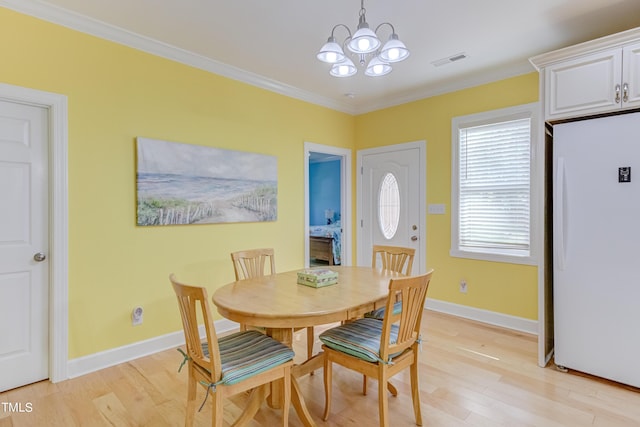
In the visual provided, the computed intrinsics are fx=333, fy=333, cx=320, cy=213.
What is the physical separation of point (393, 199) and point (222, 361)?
10.4ft

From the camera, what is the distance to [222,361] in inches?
64.3

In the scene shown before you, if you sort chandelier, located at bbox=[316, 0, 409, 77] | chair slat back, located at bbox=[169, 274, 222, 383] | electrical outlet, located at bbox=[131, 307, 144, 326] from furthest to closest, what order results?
electrical outlet, located at bbox=[131, 307, 144, 326] < chandelier, located at bbox=[316, 0, 409, 77] < chair slat back, located at bbox=[169, 274, 222, 383]

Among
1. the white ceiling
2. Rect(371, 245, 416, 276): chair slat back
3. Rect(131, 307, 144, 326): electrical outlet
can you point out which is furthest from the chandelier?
Rect(131, 307, 144, 326): electrical outlet

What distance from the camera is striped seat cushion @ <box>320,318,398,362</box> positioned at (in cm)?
Result: 174

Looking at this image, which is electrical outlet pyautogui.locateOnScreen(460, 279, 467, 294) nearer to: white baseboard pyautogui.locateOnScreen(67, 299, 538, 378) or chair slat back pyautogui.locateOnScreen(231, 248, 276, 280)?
white baseboard pyautogui.locateOnScreen(67, 299, 538, 378)

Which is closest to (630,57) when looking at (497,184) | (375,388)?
(497,184)

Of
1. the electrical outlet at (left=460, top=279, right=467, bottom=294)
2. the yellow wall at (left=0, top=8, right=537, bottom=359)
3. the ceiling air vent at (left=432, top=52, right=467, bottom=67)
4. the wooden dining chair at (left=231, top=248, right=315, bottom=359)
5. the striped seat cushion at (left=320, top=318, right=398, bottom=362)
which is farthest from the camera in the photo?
the electrical outlet at (left=460, top=279, right=467, bottom=294)

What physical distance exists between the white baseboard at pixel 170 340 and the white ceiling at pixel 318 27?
96.4 inches

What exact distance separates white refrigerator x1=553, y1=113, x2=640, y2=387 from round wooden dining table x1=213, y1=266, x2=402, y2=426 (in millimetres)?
1395

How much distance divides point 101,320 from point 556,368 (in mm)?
3520

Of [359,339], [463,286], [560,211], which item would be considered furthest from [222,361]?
[463,286]

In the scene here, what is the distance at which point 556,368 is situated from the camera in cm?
255

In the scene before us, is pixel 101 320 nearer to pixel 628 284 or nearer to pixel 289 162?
pixel 289 162

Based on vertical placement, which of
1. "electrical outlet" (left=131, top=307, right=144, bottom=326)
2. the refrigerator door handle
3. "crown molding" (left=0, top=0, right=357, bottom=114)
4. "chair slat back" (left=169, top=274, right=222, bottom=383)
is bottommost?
"electrical outlet" (left=131, top=307, right=144, bottom=326)
